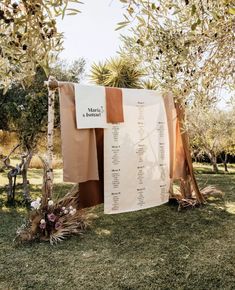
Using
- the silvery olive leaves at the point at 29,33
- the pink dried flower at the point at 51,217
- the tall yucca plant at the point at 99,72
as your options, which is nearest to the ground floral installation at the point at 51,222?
the pink dried flower at the point at 51,217

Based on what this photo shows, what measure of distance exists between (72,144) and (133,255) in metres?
1.56

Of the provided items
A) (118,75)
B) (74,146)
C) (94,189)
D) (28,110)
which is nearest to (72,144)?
(74,146)

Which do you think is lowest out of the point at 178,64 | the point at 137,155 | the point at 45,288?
the point at 45,288

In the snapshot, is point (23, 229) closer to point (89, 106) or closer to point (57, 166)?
point (89, 106)

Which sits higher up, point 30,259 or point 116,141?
point 116,141

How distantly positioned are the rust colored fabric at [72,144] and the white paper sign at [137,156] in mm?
364

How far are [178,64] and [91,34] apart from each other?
0.77 meters

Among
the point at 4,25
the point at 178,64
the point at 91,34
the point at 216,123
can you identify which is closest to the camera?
the point at 4,25

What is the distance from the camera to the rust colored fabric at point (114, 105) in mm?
4508

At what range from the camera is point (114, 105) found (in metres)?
4.55

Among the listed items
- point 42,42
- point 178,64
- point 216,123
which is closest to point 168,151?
point 178,64

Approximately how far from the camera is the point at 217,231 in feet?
13.9

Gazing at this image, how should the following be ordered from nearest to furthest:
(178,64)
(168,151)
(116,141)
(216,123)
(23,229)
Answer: (178,64) < (23,229) < (116,141) < (168,151) < (216,123)

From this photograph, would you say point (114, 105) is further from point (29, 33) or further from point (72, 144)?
point (29, 33)
